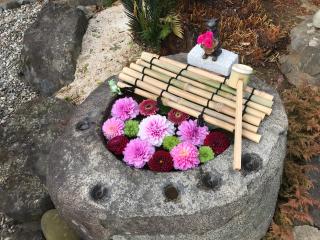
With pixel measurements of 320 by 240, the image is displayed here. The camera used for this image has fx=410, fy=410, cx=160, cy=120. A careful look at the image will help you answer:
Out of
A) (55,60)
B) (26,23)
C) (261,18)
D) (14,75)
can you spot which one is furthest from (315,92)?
(26,23)

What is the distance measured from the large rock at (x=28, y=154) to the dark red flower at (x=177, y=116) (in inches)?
79.0

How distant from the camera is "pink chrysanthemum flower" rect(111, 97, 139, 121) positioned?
375cm

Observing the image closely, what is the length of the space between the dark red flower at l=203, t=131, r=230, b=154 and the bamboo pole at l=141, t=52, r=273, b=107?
42 cm

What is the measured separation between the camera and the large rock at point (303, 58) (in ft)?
17.8

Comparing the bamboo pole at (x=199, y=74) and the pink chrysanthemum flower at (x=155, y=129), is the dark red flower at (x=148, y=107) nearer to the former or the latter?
the pink chrysanthemum flower at (x=155, y=129)

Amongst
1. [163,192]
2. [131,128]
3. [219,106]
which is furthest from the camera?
[131,128]

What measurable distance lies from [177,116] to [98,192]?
0.98 meters

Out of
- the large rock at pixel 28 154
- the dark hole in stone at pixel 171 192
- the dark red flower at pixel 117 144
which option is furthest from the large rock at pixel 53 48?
the dark hole in stone at pixel 171 192

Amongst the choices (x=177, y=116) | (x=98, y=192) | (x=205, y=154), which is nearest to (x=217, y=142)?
(x=205, y=154)

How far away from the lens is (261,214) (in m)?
3.65

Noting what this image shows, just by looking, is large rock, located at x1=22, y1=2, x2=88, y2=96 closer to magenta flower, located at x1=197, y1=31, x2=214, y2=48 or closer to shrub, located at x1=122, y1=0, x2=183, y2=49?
shrub, located at x1=122, y1=0, x2=183, y2=49

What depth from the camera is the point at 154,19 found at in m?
5.67

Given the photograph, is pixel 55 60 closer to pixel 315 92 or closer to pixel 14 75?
pixel 14 75

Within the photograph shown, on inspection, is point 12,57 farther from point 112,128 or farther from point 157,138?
point 157,138
